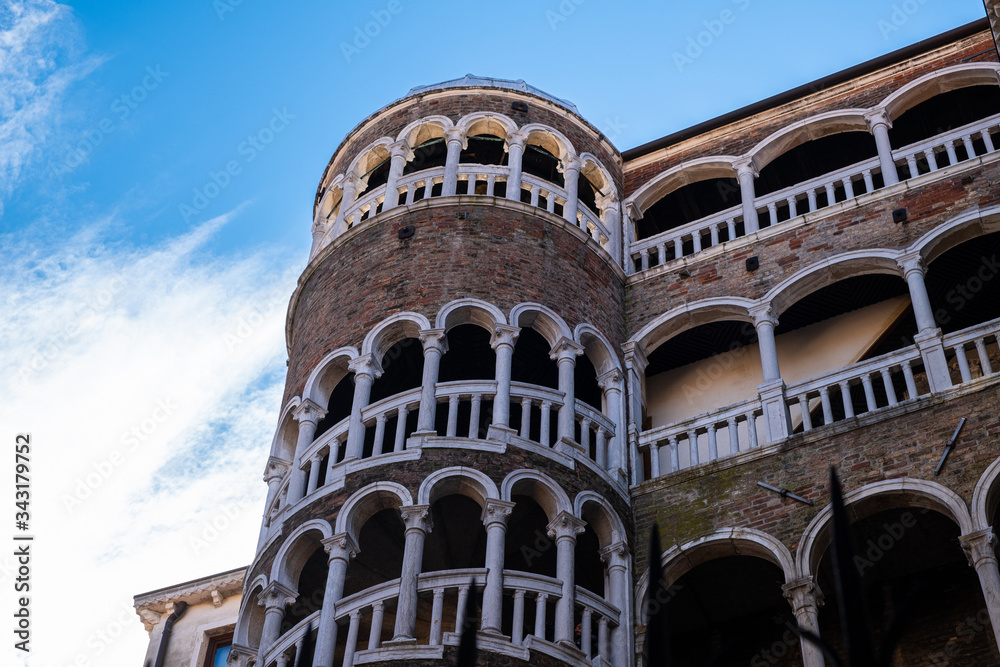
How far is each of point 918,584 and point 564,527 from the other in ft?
13.2

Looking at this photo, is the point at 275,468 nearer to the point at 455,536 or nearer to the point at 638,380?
the point at 455,536

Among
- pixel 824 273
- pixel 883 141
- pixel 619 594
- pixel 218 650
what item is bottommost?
pixel 619 594

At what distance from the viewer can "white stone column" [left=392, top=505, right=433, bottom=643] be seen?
41.6 ft

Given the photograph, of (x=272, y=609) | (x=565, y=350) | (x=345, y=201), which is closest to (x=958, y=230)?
(x=565, y=350)

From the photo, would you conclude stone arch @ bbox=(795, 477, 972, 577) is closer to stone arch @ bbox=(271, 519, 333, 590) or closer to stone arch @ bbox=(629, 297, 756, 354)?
stone arch @ bbox=(629, 297, 756, 354)

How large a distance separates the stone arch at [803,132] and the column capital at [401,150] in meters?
5.71

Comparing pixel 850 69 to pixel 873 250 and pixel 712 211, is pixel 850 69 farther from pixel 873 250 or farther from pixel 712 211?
pixel 873 250

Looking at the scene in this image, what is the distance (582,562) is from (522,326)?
3353 millimetres

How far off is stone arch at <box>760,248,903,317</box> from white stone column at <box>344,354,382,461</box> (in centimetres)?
558

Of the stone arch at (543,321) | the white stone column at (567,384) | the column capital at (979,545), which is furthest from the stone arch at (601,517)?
the column capital at (979,545)

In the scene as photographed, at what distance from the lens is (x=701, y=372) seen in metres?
18.2

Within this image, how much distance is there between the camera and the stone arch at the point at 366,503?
13.9 metres

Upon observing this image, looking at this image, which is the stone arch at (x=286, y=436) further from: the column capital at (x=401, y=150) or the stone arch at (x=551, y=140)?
the stone arch at (x=551, y=140)

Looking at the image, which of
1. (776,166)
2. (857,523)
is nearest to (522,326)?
(857,523)
